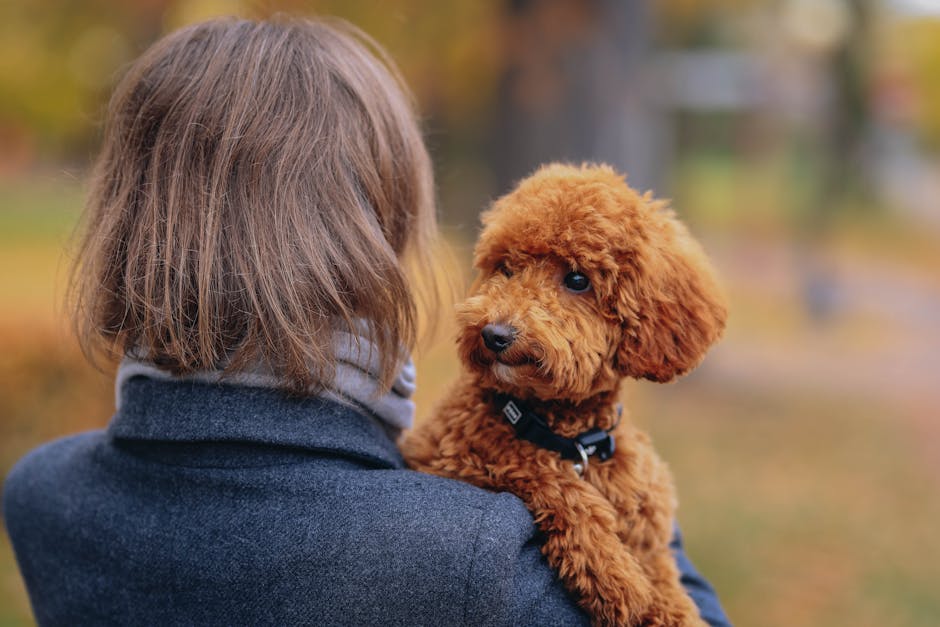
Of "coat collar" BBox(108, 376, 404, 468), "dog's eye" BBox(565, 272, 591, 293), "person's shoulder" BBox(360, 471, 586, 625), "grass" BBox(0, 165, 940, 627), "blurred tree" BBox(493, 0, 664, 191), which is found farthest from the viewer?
"blurred tree" BBox(493, 0, 664, 191)

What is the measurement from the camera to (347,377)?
1666 mm

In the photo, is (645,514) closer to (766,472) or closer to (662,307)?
(662,307)

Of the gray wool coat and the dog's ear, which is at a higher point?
the dog's ear

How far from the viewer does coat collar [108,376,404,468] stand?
1553 millimetres

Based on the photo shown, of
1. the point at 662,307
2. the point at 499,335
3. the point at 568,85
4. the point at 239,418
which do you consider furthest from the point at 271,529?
the point at 568,85

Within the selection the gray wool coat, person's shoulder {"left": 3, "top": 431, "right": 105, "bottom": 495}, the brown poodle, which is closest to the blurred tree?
the brown poodle

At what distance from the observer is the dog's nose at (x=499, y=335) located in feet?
5.47

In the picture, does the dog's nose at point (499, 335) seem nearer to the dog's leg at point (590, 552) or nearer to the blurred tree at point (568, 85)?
the dog's leg at point (590, 552)

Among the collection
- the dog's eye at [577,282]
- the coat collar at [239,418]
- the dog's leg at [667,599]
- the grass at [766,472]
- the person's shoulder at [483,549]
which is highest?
the dog's eye at [577,282]

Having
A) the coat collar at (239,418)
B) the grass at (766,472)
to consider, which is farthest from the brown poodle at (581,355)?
the grass at (766,472)

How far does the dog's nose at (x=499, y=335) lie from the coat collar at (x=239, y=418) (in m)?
0.30

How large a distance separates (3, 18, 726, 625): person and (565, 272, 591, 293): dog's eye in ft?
1.06

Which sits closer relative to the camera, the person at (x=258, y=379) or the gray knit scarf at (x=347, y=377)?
the person at (x=258, y=379)

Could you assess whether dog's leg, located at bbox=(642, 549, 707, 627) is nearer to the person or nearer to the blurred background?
the person
